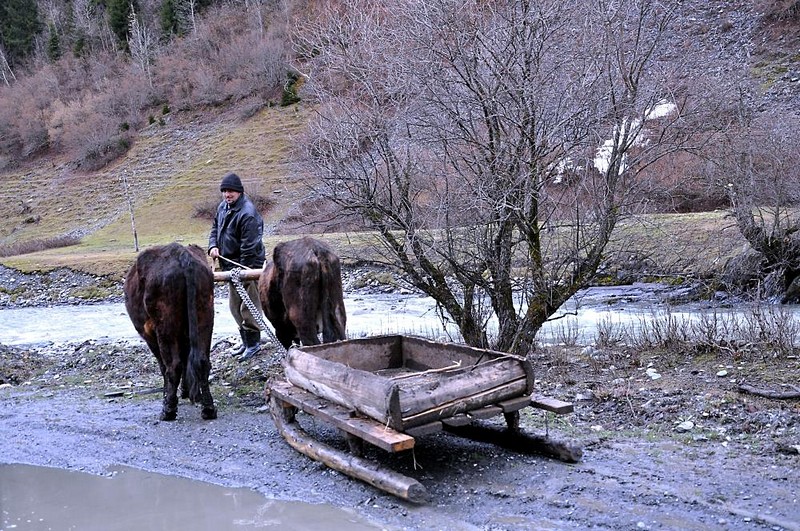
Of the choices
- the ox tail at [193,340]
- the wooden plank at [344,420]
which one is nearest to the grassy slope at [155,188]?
the ox tail at [193,340]

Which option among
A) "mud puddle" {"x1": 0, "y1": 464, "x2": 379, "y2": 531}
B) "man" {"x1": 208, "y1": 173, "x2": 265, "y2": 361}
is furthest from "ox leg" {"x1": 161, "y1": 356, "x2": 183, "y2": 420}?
"man" {"x1": 208, "y1": 173, "x2": 265, "y2": 361}

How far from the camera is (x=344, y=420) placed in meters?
5.56

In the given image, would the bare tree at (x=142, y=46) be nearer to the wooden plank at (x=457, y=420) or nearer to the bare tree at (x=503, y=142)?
the bare tree at (x=503, y=142)

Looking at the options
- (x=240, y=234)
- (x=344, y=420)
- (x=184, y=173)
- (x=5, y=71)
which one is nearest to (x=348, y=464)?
(x=344, y=420)

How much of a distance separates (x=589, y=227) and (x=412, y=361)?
2628 millimetres

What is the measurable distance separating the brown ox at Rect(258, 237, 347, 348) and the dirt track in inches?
38.6

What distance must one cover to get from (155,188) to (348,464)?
43104mm

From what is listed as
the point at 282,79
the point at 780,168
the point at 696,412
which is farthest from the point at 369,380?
the point at 282,79

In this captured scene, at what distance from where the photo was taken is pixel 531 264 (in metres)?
8.66

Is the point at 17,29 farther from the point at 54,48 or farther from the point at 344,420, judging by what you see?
the point at 344,420

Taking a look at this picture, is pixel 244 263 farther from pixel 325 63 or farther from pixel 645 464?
pixel 645 464

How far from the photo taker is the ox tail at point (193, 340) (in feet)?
25.2

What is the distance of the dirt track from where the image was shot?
191 inches

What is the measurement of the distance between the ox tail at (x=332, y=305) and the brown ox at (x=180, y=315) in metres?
1.17
